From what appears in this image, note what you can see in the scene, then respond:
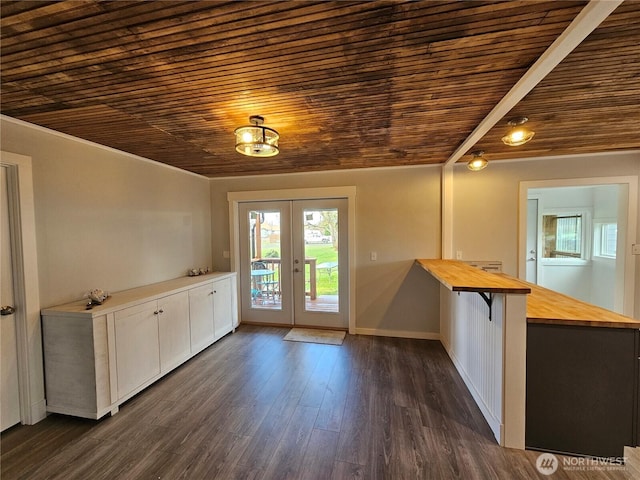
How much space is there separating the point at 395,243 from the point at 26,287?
3.74 m

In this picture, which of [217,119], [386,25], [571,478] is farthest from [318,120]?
[571,478]

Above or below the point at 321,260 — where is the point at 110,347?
below

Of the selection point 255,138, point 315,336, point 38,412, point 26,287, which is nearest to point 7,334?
point 26,287

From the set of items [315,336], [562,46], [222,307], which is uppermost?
[562,46]

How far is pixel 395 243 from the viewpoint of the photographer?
12.2 feet

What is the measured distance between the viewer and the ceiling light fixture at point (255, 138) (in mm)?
2039

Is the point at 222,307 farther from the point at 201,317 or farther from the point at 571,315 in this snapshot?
the point at 571,315

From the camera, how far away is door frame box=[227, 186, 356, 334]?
380 centimetres

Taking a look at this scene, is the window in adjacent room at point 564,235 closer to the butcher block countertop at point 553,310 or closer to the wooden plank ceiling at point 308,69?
the wooden plank ceiling at point 308,69

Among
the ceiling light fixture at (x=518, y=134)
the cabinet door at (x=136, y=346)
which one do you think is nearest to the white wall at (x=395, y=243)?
the ceiling light fixture at (x=518, y=134)

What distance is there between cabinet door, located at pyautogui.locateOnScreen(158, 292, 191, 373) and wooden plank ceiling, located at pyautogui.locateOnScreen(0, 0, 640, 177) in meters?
1.68

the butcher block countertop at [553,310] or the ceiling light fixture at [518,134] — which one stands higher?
the ceiling light fixture at [518,134]

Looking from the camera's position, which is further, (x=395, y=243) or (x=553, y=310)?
(x=395, y=243)

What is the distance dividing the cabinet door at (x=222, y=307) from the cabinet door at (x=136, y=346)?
3.19 ft
